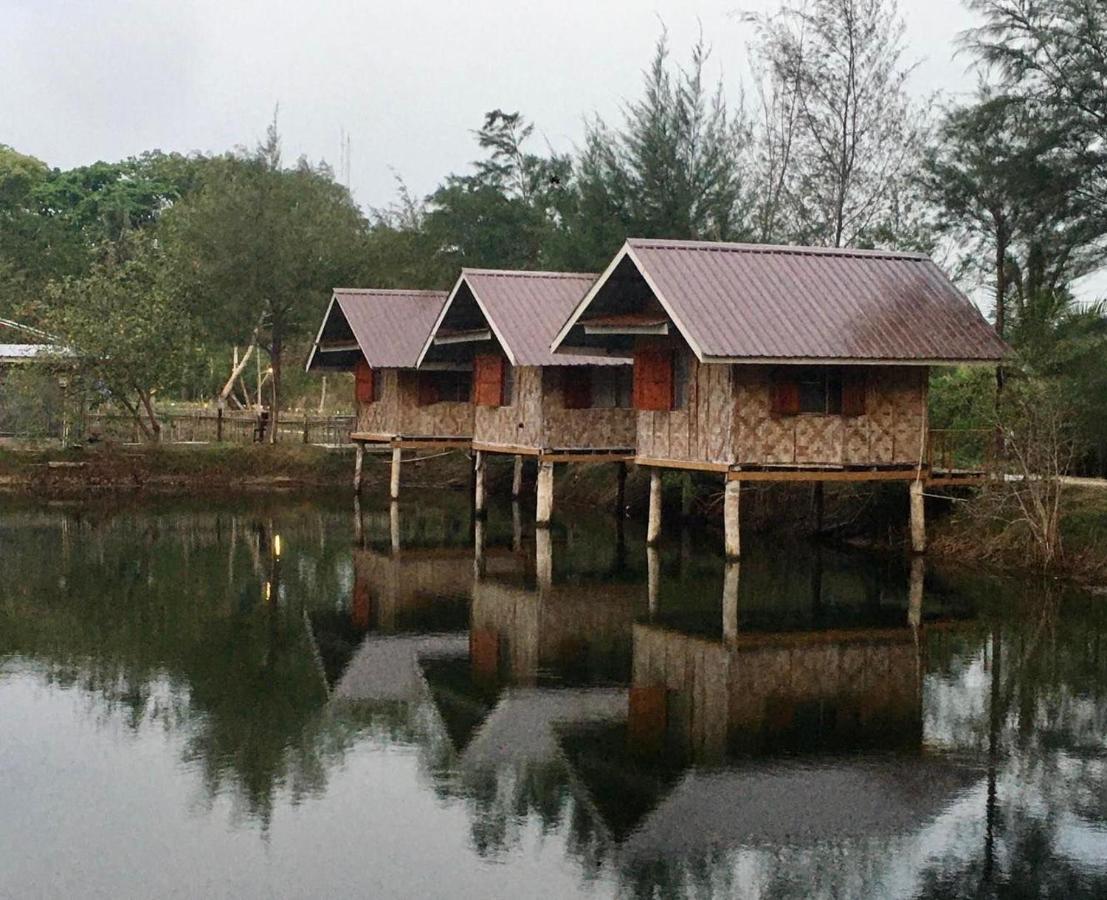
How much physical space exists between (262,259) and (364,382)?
599 cm

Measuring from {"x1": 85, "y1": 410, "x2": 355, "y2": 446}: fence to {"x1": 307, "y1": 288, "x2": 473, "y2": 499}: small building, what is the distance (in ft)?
14.8

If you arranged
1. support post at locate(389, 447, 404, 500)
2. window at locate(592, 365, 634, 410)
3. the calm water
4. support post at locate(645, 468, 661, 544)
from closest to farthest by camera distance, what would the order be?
the calm water → support post at locate(645, 468, 661, 544) → window at locate(592, 365, 634, 410) → support post at locate(389, 447, 404, 500)

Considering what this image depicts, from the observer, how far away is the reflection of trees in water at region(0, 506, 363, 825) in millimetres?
12703

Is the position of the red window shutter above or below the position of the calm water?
above

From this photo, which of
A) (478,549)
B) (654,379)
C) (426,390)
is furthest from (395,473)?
→ (654,379)

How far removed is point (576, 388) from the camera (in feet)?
98.1

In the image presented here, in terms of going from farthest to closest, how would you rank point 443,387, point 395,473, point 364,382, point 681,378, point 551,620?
point 364,382 < point 443,387 < point 395,473 < point 681,378 < point 551,620

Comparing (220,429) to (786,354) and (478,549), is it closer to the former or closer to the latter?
(478,549)

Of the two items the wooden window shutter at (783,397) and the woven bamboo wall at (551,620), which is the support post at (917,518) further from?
the woven bamboo wall at (551,620)

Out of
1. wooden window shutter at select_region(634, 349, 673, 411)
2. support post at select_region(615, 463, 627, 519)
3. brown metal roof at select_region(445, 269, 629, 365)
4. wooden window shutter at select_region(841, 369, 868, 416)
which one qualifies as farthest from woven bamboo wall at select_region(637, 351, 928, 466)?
support post at select_region(615, 463, 627, 519)

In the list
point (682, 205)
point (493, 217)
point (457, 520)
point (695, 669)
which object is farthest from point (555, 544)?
point (493, 217)

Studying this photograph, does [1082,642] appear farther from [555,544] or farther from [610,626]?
[555,544]

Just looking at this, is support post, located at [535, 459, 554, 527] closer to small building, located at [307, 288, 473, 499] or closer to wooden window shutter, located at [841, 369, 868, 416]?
small building, located at [307, 288, 473, 499]

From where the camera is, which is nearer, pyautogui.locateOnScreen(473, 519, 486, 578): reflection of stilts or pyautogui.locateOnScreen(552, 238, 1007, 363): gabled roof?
pyautogui.locateOnScreen(552, 238, 1007, 363): gabled roof
